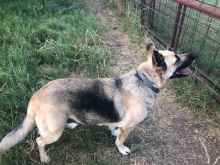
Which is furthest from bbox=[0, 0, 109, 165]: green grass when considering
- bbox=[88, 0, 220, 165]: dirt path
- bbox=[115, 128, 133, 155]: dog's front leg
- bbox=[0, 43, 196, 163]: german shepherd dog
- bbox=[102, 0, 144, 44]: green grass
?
bbox=[88, 0, 220, 165]: dirt path

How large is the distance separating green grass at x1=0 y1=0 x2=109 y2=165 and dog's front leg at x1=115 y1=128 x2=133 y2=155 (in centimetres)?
69

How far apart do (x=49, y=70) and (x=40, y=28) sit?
1400 mm

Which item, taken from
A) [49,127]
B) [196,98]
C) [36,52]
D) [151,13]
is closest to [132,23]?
[151,13]

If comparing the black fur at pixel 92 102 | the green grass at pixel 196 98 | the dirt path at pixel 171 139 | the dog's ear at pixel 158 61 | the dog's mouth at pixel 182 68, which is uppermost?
the dog's ear at pixel 158 61

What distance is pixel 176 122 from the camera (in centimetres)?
401

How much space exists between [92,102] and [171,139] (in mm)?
1394

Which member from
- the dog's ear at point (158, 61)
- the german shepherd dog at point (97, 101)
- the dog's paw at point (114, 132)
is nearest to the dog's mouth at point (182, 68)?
the german shepherd dog at point (97, 101)

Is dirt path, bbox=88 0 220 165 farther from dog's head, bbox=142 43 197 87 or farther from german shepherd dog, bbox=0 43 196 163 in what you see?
dog's head, bbox=142 43 197 87

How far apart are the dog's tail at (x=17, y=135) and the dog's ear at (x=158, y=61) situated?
1437mm

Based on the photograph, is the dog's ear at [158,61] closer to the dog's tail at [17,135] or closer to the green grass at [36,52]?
the dog's tail at [17,135]

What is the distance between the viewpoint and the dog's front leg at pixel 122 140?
10.8 ft

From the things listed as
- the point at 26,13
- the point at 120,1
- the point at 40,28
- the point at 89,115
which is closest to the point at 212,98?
the point at 89,115

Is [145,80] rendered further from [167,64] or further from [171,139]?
[171,139]

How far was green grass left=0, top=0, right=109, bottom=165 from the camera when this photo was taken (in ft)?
12.1
